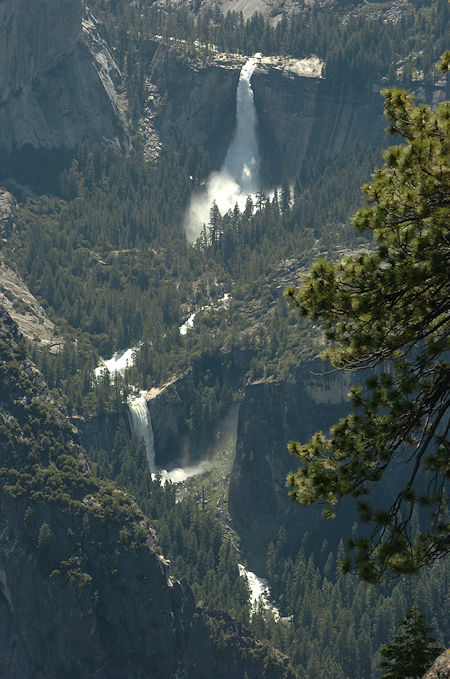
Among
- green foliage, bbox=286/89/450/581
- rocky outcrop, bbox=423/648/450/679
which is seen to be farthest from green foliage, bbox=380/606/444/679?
rocky outcrop, bbox=423/648/450/679

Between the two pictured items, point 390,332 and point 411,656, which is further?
point 390,332

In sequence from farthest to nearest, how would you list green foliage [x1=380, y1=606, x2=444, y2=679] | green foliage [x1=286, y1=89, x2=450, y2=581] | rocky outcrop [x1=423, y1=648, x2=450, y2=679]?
1. green foliage [x1=286, y1=89, x2=450, y2=581]
2. green foliage [x1=380, y1=606, x2=444, y2=679]
3. rocky outcrop [x1=423, y1=648, x2=450, y2=679]

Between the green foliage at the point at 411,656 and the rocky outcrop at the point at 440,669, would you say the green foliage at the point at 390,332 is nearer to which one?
the green foliage at the point at 411,656

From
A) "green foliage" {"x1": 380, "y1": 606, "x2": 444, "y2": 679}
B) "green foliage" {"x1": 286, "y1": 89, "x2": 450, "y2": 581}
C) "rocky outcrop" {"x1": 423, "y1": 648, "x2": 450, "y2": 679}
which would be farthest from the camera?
"green foliage" {"x1": 286, "y1": 89, "x2": 450, "y2": 581}

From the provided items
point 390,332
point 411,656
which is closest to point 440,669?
point 411,656

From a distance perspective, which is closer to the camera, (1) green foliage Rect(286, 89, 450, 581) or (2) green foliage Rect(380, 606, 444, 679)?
(2) green foliage Rect(380, 606, 444, 679)

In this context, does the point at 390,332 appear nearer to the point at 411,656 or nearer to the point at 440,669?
the point at 411,656

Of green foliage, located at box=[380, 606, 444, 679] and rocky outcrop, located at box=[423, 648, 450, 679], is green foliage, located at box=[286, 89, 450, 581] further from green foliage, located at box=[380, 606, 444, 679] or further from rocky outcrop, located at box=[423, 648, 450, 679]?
rocky outcrop, located at box=[423, 648, 450, 679]

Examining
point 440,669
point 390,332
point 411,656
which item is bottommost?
point 440,669
